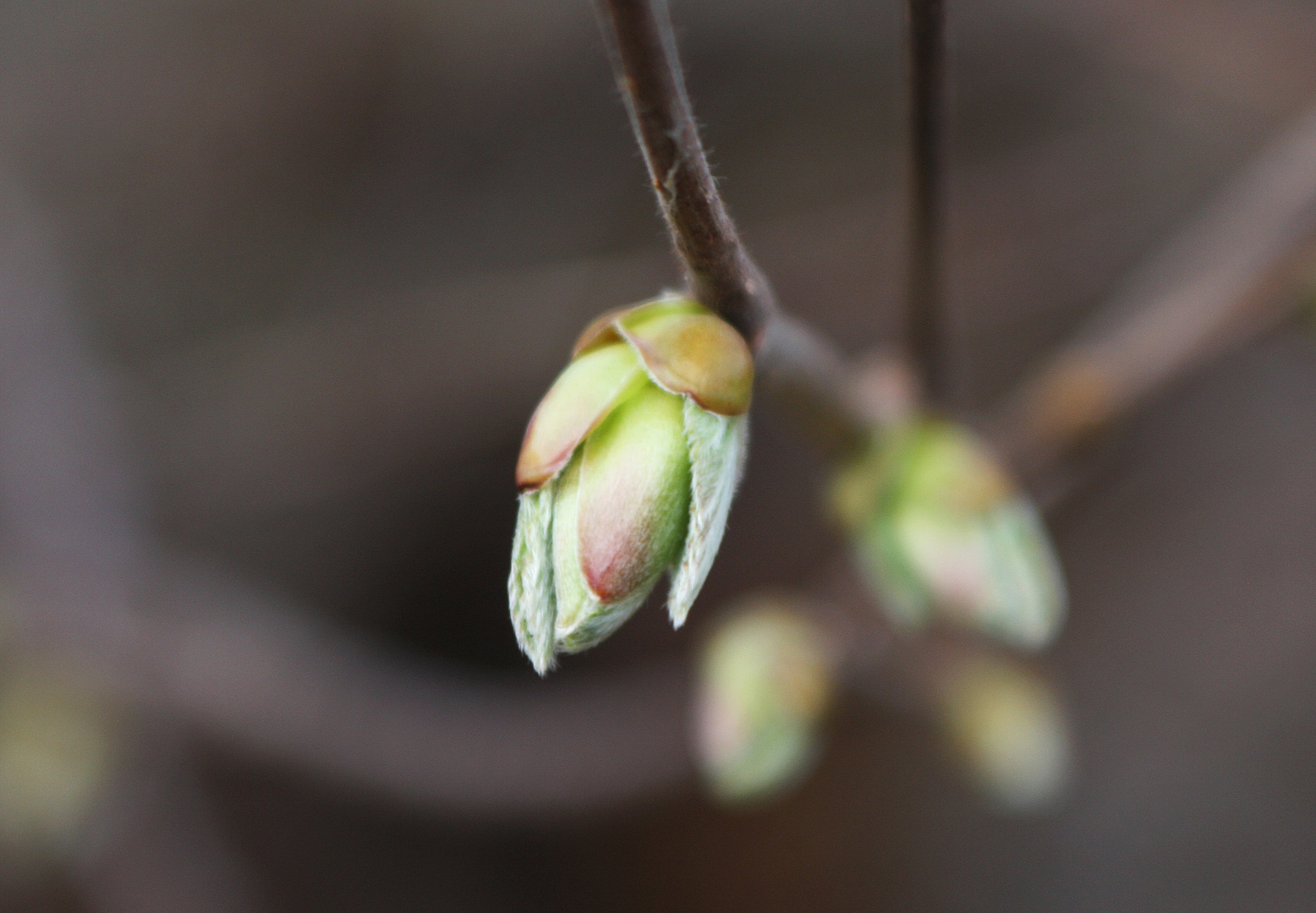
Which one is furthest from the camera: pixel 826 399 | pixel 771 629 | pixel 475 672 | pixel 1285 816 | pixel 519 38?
pixel 519 38

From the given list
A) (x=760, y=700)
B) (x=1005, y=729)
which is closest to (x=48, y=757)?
(x=760, y=700)

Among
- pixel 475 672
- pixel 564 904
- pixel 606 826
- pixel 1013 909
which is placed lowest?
pixel 1013 909

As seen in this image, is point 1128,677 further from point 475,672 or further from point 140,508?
point 140,508

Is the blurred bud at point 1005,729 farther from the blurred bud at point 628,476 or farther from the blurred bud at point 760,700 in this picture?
the blurred bud at point 628,476

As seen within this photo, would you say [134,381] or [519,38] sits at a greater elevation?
[519,38]

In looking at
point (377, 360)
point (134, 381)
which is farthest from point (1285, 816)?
point (134, 381)

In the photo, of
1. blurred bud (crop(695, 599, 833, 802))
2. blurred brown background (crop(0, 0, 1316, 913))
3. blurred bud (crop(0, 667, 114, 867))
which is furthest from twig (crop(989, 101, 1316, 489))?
blurred bud (crop(0, 667, 114, 867))
